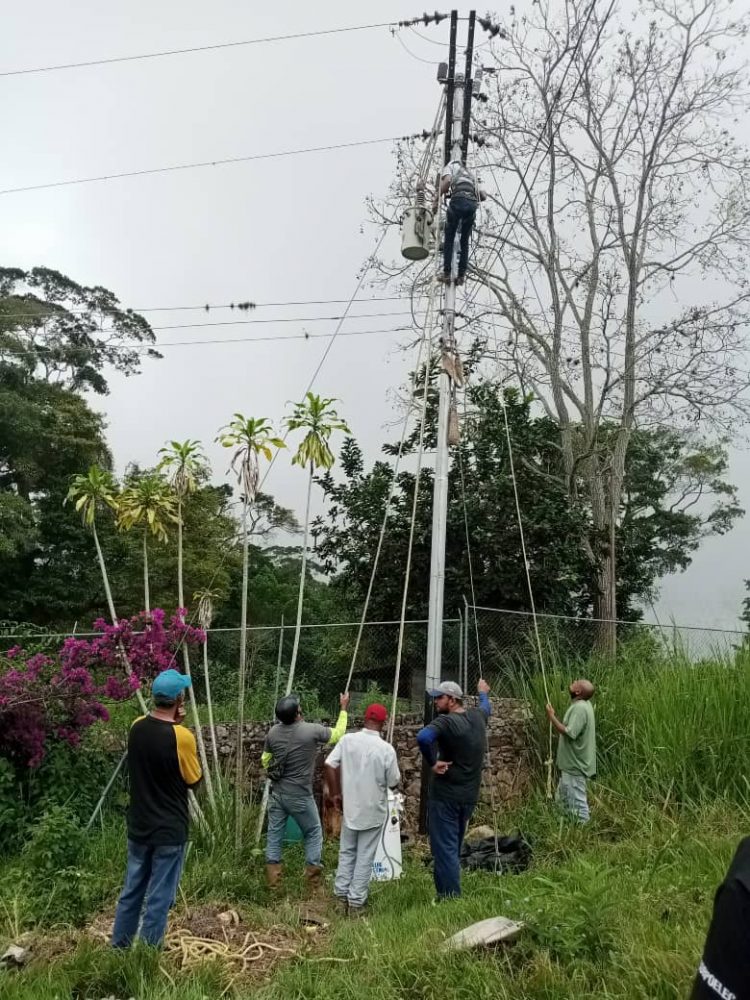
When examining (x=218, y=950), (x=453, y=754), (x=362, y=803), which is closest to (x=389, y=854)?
(x=362, y=803)

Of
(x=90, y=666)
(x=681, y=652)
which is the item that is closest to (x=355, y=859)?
(x=90, y=666)

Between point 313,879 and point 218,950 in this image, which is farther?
point 313,879

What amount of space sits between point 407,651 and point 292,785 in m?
5.82

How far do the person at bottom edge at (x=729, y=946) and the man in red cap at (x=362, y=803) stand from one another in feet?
15.1

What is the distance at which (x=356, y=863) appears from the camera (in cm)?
580

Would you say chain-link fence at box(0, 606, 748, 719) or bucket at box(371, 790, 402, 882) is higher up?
chain-link fence at box(0, 606, 748, 719)

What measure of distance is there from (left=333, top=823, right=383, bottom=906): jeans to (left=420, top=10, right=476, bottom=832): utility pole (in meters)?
1.55

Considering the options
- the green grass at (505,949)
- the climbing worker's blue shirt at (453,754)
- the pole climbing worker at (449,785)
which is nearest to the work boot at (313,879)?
the green grass at (505,949)

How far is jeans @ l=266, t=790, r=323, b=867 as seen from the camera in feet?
20.9

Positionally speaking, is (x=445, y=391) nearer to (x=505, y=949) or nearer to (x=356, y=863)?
(x=356, y=863)

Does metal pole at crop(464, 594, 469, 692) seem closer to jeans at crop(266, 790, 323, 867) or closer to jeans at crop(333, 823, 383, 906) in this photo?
jeans at crop(266, 790, 323, 867)

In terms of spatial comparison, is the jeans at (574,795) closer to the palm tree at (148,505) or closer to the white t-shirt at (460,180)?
the palm tree at (148,505)

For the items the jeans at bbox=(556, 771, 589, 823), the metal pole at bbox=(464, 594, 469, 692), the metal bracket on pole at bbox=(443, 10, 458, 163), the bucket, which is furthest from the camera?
the metal pole at bbox=(464, 594, 469, 692)

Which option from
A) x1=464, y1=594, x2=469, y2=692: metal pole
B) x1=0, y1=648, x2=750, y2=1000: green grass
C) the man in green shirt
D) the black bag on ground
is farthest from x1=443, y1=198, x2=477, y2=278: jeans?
the black bag on ground
